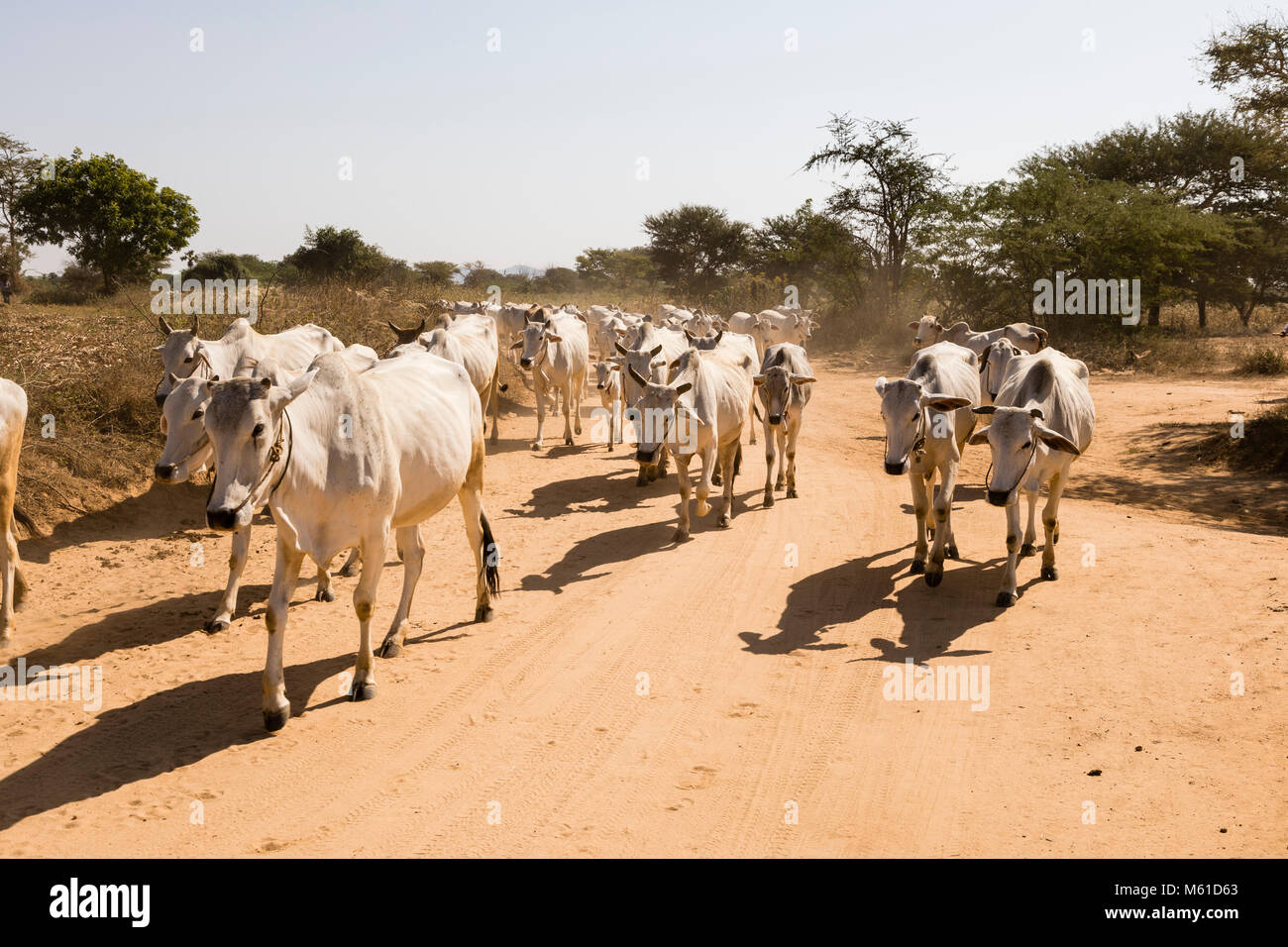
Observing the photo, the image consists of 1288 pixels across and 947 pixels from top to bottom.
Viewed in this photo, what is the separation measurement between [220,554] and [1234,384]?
73.6ft

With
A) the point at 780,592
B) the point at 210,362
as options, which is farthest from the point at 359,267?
the point at 780,592

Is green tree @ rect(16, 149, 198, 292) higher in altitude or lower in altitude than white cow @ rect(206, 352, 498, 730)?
higher

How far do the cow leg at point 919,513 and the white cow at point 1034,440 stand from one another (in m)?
0.72

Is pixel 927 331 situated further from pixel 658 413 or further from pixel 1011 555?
pixel 1011 555

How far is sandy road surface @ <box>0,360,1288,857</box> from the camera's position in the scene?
507 centimetres

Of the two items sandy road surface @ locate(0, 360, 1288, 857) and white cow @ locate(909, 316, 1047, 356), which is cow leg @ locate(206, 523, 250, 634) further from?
white cow @ locate(909, 316, 1047, 356)

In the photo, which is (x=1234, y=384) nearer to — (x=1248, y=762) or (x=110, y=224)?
(x=1248, y=762)

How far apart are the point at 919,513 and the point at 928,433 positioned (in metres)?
0.86

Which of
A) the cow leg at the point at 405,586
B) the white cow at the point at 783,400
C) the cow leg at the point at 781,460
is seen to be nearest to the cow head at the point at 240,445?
the cow leg at the point at 405,586

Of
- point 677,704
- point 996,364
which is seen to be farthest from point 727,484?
point 677,704

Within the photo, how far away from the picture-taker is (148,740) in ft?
19.6

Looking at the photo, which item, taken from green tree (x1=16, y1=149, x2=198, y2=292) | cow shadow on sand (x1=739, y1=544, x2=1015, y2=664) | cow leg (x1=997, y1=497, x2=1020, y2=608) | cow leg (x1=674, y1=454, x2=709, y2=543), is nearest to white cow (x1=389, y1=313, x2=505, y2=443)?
cow leg (x1=674, y1=454, x2=709, y2=543)

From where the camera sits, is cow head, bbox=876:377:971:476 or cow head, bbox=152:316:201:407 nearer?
cow head, bbox=876:377:971:476

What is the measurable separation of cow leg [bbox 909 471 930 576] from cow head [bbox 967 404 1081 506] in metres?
1.08
